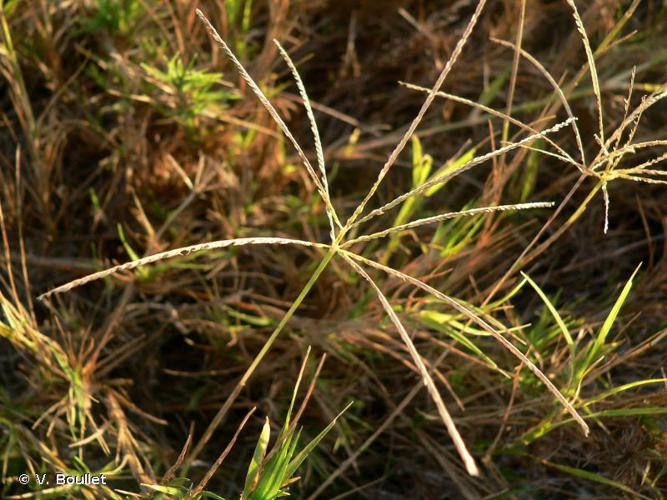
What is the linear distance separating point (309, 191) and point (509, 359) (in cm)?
40

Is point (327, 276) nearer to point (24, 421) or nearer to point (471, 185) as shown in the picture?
point (471, 185)

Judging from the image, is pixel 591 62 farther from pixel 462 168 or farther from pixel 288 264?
pixel 288 264

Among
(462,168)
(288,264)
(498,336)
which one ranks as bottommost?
(288,264)

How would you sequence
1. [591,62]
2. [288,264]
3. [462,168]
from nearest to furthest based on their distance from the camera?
1. [462,168]
2. [591,62]
3. [288,264]

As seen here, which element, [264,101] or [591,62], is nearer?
[264,101]

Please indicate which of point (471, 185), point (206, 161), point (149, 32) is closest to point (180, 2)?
point (149, 32)

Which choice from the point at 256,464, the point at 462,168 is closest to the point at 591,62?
the point at 462,168

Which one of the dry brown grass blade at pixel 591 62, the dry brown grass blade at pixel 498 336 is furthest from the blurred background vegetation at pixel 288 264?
the dry brown grass blade at pixel 498 336

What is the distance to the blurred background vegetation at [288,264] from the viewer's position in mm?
931

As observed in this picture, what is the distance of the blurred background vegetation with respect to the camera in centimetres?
93

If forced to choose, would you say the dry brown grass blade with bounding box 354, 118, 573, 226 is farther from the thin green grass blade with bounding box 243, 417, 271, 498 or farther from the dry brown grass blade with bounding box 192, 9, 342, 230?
the thin green grass blade with bounding box 243, 417, 271, 498

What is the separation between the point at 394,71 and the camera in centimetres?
136

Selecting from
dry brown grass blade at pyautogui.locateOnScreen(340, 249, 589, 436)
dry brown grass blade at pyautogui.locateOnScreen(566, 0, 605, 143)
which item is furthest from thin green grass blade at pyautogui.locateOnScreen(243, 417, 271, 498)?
dry brown grass blade at pyautogui.locateOnScreen(566, 0, 605, 143)

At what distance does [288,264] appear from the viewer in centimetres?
108
